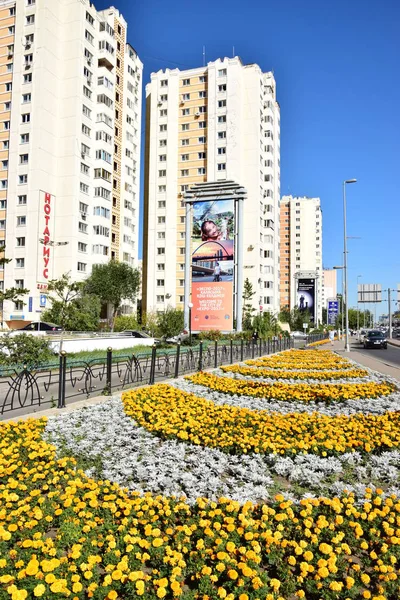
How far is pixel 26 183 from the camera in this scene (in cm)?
4428

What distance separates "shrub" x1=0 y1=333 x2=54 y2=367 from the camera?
1512 cm

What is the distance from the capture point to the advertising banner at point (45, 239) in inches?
1713

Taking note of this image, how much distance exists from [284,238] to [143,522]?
129 meters

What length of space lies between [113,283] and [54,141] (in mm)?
15912

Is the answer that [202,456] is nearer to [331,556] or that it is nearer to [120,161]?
[331,556]

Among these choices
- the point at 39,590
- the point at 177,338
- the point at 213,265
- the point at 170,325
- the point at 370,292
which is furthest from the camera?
the point at 370,292

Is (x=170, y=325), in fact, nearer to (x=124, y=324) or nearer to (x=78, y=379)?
(x=124, y=324)

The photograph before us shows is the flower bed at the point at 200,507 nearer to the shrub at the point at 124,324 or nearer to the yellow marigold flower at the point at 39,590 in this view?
the yellow marigold flower at the point at 39,590

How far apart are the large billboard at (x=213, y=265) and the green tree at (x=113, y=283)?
27.4ft

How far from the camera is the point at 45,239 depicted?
44.2 meters

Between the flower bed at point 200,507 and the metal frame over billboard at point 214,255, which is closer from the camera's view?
the flower bed at point 200,507

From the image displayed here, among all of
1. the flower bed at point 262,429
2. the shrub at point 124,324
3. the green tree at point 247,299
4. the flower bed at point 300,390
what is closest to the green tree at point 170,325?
the shrub at point 124,324

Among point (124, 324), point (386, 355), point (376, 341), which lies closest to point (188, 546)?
point (386, 355)

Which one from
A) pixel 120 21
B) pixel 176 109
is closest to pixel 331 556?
pixel 120 21
